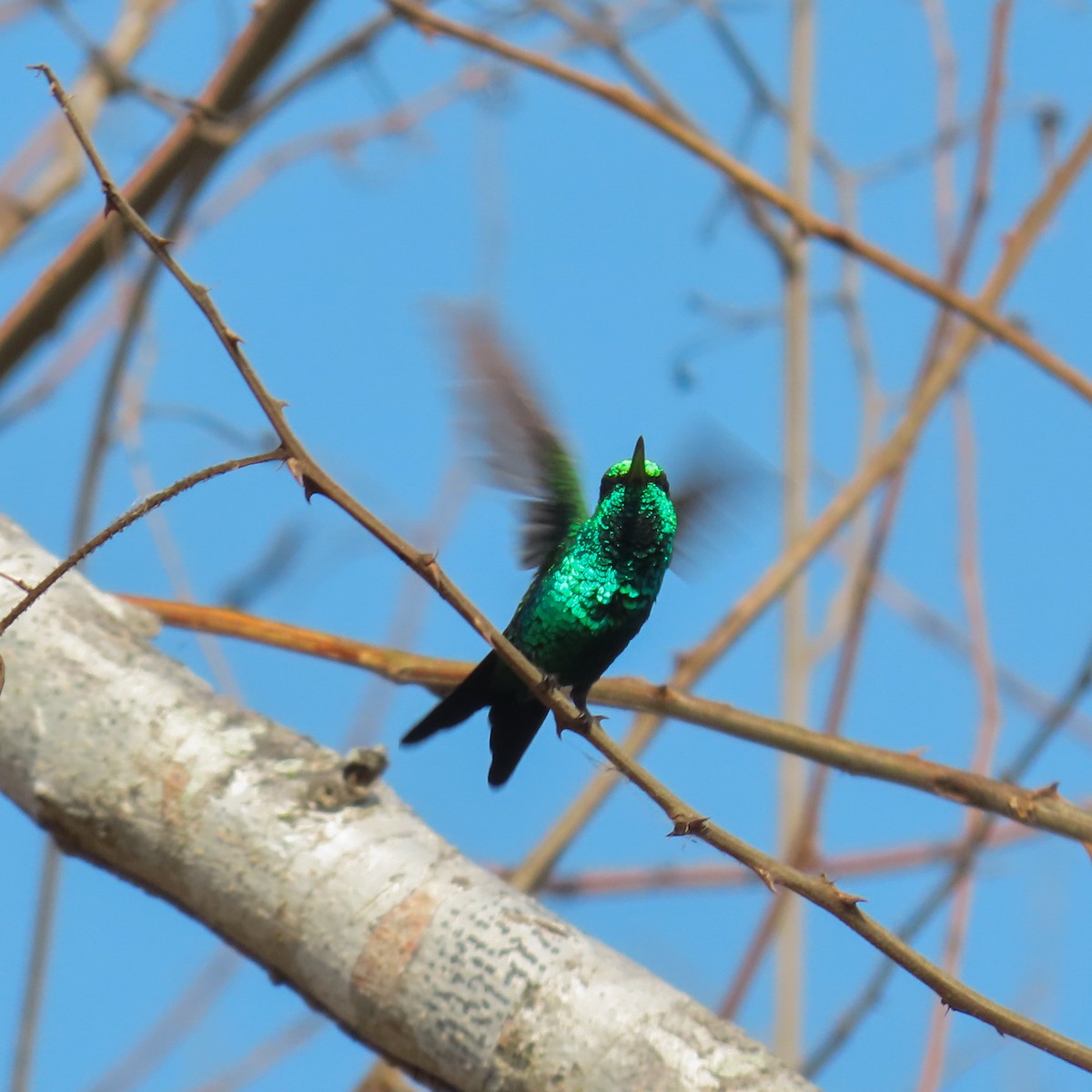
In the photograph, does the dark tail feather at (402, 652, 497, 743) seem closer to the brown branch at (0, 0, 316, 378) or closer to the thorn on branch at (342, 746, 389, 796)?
the thorn on branch at (342, 746, 389, 796)

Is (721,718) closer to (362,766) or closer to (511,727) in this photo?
(511,727)

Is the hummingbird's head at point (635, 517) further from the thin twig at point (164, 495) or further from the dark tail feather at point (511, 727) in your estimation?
the thin twig at point (164, 495)

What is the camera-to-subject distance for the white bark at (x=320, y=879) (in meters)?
1.95

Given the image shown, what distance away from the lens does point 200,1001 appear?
352 cm

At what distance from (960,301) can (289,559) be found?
5.03 feet

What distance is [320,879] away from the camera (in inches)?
83.7

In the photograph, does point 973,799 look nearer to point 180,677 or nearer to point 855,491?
point 855,491

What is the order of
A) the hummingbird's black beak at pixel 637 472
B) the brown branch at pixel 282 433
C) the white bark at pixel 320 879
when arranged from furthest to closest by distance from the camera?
the hummingbird's black beak at pixel 637 472 → the white bark at pixel 320 879 → the brown branch at pixel 282 433

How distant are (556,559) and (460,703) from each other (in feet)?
1.05

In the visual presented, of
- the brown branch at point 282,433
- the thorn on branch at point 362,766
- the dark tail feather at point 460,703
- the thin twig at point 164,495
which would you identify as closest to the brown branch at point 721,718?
the dark tail feather at point 460,703

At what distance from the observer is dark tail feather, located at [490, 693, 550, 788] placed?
2467 mm

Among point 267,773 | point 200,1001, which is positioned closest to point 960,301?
point 267,773

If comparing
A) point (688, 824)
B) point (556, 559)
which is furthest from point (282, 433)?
point (556, 559)

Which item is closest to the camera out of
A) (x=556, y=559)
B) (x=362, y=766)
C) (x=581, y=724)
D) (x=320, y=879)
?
(x=581, y=724)
